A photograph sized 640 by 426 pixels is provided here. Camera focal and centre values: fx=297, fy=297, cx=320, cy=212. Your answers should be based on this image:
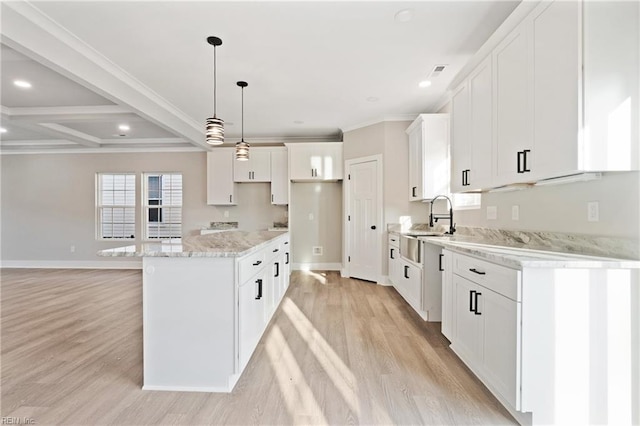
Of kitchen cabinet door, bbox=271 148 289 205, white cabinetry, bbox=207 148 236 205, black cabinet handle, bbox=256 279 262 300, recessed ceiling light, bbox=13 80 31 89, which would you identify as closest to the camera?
black cabinet handle, bbox=256 279 262 300

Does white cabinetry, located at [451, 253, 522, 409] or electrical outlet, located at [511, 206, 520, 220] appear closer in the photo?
white cabinetry, located at [451, 253, 522, 409]

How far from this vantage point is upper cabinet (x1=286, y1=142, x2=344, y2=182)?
17.7ft

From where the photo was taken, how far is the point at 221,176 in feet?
19.2

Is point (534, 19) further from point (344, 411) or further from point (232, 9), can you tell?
point (344, 411)

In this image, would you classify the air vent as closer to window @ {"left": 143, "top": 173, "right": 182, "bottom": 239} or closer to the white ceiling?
the white ceiling

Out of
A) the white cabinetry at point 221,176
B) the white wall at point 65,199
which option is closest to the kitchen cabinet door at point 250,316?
the white cabinetry at point 221,176

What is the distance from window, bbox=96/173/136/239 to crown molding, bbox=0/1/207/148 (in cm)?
303

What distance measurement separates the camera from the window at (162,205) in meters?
6.30

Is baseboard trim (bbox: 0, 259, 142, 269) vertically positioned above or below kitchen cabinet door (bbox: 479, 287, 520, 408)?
below

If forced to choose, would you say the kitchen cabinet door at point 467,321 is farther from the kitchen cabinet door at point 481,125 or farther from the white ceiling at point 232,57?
the white ceiling at point 232,57

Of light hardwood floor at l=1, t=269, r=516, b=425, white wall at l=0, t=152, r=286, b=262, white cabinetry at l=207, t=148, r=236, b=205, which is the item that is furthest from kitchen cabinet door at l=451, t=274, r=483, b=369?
white wall at l=0, t=152, r=286, b=262

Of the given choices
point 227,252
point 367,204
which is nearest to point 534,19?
point 227,252

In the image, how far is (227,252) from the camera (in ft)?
6.11

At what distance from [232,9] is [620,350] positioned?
3178mm
